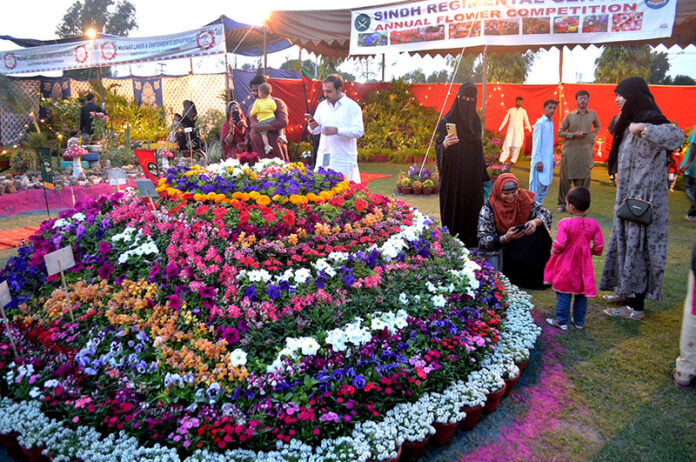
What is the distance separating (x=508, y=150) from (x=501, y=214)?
380 inches

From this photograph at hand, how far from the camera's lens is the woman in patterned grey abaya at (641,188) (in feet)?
13.6

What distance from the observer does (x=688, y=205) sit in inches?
356

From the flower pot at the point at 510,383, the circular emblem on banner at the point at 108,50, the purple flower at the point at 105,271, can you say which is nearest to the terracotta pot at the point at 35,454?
the purple flower at the point at 105,271

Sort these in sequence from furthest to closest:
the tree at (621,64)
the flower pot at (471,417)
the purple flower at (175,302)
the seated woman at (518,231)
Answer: the tree at (621,64)
the seated woman at (518,231)
the purple flower at (175,302)
the flower pot at (471,417)

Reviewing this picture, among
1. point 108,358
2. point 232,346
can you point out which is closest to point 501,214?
point 232,346

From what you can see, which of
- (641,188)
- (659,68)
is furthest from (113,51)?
(659,68)

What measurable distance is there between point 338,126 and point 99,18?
51.9 m

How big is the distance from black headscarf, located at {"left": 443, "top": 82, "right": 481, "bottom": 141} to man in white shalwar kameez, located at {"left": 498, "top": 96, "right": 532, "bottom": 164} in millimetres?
8216

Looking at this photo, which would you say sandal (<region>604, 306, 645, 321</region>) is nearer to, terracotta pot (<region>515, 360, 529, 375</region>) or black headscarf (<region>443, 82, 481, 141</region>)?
terracotta pot (<region>515, 360, 529, 375</region>)

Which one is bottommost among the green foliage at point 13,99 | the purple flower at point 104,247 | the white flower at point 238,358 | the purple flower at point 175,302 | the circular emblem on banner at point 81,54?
the white flower at point 238,358

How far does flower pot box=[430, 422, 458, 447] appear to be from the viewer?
2715 millimetres

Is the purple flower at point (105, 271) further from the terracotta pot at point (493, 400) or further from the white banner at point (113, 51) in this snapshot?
the white banner at point (113, 51)

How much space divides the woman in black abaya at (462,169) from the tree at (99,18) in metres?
49.6

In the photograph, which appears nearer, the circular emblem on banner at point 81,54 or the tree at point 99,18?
the circular emblem on banner at point 81,54
